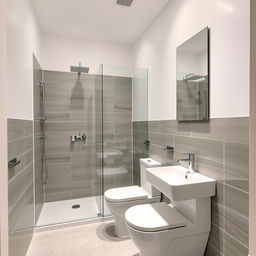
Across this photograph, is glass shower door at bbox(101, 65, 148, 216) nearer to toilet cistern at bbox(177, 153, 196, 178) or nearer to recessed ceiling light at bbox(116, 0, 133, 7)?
recessed ceiling light at bbox(116, 0, 133, 7)

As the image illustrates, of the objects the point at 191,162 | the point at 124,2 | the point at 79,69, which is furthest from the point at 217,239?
the point at 79,69

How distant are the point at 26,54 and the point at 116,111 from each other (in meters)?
1.43

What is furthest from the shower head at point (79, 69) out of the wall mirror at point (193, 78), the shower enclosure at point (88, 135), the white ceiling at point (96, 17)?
the wall mirror at point (193, 78)

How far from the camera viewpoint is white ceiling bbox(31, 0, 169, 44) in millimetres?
2201

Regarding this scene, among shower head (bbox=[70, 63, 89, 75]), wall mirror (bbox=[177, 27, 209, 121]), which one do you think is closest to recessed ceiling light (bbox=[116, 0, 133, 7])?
wall mirror (bbox=[177, 27, 209, 121])

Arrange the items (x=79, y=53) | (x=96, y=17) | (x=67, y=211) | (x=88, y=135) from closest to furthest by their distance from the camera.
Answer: (x=96, y=17) → (x=67, y=211) → (x=79, y=53) → (x=88, y=135)

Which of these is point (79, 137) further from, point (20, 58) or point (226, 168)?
point (226, 168)

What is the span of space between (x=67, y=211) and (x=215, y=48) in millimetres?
2713

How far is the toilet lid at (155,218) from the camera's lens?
4.76 ft

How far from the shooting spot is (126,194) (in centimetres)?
215

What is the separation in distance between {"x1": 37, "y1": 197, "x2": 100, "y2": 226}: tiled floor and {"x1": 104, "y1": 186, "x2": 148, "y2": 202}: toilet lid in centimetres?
63

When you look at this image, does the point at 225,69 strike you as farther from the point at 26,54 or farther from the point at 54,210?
the point at 54,210

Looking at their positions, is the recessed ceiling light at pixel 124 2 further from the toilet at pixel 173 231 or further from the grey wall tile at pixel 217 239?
the grey wall tile at pixel 217 239

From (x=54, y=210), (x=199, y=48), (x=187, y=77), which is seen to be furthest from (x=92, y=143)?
(x=199, y=48)
